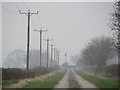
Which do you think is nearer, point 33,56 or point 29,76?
point 29,76

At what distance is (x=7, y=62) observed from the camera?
153 metres

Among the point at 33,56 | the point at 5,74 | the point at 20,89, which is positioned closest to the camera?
the point at 20,89

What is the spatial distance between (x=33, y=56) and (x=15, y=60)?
1715 inches

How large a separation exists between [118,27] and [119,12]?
71.5 inches

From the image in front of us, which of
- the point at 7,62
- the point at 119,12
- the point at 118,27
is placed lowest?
the point at 7,62

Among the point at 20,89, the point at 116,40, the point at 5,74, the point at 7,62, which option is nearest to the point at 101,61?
the point at 116,40

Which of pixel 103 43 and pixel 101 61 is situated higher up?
pixel 103 43

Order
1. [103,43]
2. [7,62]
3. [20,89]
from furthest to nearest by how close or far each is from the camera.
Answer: [7,62] → [103,43] → [20,89]

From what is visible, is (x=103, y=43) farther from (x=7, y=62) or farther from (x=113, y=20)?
(x=7, y=62)

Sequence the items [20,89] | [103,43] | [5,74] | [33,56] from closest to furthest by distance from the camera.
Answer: [20,89], [5,74], [103,43], [33,56]

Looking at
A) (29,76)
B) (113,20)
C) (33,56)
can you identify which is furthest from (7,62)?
(113,20)

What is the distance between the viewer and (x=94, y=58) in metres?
58.9

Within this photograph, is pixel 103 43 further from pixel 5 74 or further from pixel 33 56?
pixel 33 56

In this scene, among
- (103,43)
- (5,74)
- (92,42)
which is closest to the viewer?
(5,74)
